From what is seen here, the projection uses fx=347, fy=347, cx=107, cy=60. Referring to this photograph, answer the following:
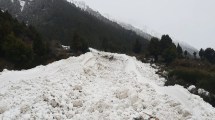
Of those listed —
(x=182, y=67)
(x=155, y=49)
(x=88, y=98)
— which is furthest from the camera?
(x=155, y=49)

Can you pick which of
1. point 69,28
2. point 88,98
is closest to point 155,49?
point 88,98

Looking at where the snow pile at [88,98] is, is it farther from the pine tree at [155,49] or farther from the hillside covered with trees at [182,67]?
the pine tree at [155,49]

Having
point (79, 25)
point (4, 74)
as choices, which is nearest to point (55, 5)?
point (79, 25)

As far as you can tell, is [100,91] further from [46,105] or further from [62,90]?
[46,105]

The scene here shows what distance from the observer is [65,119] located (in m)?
20.6

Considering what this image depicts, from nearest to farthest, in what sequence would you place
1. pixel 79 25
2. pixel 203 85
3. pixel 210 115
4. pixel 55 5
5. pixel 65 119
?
pixel 65 119 < pixel 210 115 < pixel 203 85 < pixel 79 25 < pixel 55 5

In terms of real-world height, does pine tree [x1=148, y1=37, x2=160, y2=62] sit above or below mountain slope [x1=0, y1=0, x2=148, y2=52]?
above

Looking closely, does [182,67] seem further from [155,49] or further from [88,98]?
[88,98]

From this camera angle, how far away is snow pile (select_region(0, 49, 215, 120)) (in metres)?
21.3

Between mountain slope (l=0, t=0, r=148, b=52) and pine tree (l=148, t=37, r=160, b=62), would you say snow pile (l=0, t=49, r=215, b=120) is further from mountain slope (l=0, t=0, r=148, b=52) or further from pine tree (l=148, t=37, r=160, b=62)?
mountain slope (l=0, t=0, r=148, b=52)

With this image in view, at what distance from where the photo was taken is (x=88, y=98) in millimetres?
24297

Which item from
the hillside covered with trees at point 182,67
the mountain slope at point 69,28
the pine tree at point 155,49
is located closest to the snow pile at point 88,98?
the hillside covered with trees at point 182,67

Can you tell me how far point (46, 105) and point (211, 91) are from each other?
17.6 m

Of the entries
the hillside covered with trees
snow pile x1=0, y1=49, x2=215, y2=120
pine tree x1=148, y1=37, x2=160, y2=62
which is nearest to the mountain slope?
the hillside covered with trees
